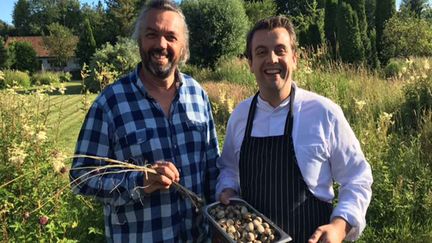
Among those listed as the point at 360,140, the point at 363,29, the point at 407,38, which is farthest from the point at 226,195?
the point at 407,38

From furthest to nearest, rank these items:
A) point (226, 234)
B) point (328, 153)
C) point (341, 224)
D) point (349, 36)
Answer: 1. point (349, 36)
2. point (328, 153)
3. point (341, 224)
4. point (226, 234)

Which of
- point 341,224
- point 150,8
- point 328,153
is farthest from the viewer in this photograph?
point 150,8

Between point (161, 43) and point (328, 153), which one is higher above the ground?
point (161, 43)

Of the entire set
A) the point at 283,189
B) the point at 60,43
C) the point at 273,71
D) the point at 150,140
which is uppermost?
the point at 60,43

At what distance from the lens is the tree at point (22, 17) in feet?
235

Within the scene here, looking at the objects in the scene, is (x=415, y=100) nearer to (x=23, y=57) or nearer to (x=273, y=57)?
(x=273, y=57)

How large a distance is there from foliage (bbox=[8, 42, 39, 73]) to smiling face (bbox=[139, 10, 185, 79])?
1678 inches

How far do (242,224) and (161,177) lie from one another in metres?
0.39

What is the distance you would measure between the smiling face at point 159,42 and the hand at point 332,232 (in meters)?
1.04

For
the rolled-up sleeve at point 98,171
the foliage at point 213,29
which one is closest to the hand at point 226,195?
the rolled-up sleeve at point 98,171

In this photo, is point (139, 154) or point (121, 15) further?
point (121, 15)

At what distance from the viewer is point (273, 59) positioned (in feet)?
6.28

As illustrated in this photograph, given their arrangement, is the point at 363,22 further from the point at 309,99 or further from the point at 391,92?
the point at 309,99

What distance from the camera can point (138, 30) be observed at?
2178 mm
